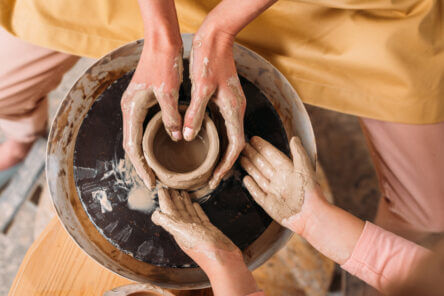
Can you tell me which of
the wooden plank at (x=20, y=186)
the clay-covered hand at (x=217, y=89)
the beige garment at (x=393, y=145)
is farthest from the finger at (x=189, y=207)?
the wooden plank at (x=20, y=186)

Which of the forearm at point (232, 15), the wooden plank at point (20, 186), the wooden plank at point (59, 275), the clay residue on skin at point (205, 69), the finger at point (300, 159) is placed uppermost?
the forearm at point (232, 15)

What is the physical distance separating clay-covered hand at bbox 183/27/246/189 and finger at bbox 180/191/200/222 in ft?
0.37

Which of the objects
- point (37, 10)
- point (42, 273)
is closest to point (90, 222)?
point (42, 273)

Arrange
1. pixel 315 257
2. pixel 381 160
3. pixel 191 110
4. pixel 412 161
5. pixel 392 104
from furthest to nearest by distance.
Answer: pixel 315 257 < pixel 381 160 < pixel 412 161 < pixel 392 104 < pixel 191 110

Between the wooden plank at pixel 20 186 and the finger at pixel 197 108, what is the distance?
134cm

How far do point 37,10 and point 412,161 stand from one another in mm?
1429

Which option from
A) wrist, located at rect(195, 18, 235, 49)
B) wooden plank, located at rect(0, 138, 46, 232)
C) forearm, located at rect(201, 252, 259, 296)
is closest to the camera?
forearm, located at rect(201, 252, 259, 296)

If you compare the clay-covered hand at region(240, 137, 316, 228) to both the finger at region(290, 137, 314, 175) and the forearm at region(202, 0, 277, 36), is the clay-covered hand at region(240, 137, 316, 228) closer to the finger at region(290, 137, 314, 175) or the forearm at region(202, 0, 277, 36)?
the finger at region(290, 137, 314, 175)

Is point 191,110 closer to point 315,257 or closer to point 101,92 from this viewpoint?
point 101,92

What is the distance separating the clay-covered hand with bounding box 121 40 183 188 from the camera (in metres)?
1.06

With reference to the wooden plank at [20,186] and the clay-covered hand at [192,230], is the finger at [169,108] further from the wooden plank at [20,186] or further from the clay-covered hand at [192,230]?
the wooden plank at [20,186]

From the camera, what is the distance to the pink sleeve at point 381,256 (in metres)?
1.01

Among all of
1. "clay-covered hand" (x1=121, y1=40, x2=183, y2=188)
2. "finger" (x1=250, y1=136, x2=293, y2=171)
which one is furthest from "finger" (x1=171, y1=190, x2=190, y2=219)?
"finger" (x1=250, y1=136, x2=293, y2=171)

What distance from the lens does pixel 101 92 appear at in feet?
4.07
